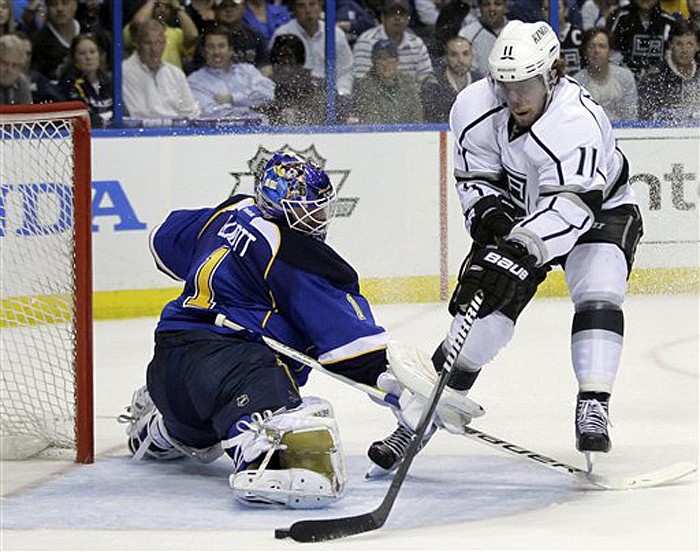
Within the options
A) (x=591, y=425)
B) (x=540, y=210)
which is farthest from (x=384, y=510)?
(x=540, y=210)

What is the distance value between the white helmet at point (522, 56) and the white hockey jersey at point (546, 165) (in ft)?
0.37

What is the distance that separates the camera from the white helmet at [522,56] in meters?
3.70

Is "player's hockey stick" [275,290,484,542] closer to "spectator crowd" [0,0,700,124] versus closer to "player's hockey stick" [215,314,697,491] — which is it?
"player's hockey stick" [215,314,697,491]

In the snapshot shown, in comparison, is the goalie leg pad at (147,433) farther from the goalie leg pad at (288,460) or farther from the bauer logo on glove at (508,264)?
the bauer logo on glove at (508,264)

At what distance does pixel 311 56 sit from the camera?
6.95 metres

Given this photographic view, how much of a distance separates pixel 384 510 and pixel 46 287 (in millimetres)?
1891

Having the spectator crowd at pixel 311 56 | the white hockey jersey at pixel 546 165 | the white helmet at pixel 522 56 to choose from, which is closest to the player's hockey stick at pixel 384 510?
the white hockey jersey at pixel 546 165

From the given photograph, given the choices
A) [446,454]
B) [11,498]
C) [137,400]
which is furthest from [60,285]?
[446,454]

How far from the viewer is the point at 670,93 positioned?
23.3 feet

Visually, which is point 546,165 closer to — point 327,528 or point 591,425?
point 591,425

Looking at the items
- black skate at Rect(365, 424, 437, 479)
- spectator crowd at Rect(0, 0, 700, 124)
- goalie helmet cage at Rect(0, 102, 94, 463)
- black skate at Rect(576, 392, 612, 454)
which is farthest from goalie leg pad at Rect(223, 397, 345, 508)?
spectator crowd at Rect(0, 0, 700, 124)

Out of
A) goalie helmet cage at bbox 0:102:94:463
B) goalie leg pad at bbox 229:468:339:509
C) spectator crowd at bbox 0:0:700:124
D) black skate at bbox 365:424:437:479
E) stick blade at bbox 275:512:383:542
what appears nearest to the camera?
stick blade at bbox 275:512:383:542

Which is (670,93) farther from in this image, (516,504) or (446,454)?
(516,504)

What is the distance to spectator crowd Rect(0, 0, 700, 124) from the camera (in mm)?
6543
